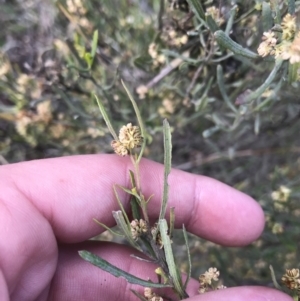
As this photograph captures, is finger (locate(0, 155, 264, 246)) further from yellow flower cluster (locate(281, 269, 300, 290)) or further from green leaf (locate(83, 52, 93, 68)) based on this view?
yellow flower cluster (locate(281, 269, 300, 290))

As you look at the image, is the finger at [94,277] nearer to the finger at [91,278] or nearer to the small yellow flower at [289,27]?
the finger at [91,278]

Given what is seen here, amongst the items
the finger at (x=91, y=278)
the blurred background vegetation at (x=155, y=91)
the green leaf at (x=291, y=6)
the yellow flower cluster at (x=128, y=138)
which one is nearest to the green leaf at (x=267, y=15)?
the green leaf at (x=291, y=6)

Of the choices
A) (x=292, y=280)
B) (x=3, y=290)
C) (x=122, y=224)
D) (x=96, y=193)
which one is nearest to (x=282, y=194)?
(x=292, y=280)

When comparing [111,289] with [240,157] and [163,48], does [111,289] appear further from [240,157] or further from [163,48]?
[240,157]

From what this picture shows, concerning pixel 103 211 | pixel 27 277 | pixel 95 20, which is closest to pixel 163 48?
pixel 95 20

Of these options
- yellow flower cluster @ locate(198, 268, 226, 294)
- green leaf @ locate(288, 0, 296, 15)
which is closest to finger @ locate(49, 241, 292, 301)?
yellow flower cluster @ locate(198, 268, 226, 294)
